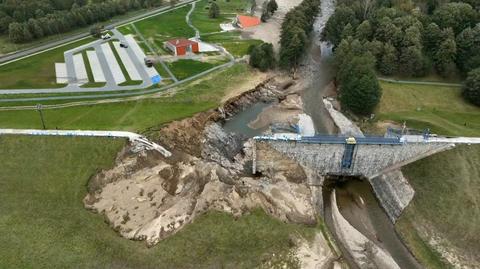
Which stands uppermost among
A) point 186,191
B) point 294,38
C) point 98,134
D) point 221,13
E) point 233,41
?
point 294,38

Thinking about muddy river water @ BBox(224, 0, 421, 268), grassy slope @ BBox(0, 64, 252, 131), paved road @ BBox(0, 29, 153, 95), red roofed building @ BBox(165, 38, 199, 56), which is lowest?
muddy river water @ BBox(224, 0, 421, 268)

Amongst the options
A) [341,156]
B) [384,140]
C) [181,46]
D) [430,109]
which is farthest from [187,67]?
[430,109]

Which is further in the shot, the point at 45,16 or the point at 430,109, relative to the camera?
the point at 45,16

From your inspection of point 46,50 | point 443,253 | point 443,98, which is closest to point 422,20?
point 443,98

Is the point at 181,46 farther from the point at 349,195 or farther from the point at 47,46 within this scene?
the point at 349,195

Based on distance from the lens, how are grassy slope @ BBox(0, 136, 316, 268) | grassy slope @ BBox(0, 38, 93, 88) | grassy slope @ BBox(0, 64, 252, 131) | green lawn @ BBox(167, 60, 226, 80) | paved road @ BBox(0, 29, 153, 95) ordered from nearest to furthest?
grassy slope @ BBox(0, 136, 316, 268) → grassy slope @ BBox(0, 64, 252, 131) → paved road @ BBox(0, 29, 153, 95) → grassy slope @ BBox(0, 38, 93, 88) → green lawn @ BBox(167, 60, 226, 80)

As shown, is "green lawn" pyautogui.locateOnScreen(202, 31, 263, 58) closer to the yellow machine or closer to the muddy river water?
the muddy river water

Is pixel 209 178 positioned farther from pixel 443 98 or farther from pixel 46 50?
pixel 46 50

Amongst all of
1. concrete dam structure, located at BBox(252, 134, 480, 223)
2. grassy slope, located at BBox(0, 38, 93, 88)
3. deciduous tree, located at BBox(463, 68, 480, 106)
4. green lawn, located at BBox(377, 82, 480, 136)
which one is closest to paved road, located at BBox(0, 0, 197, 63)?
grassy slope, located at BBox(0, 38, 93, 88)
